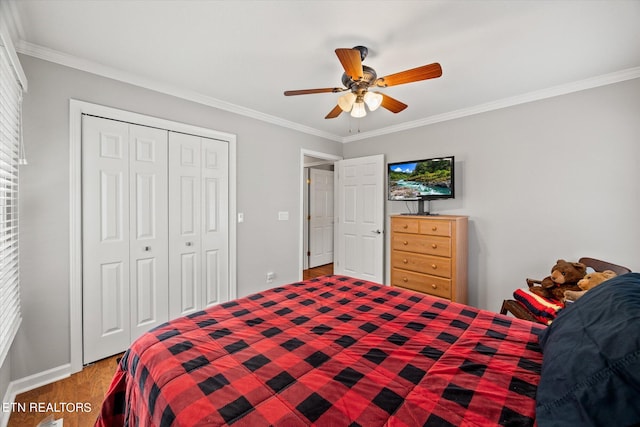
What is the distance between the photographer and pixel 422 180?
3.42 metres

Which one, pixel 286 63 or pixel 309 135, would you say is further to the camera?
pixel 309 135

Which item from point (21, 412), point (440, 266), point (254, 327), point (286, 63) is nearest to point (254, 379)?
point (254, 327)

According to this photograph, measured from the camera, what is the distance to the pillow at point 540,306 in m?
2.01

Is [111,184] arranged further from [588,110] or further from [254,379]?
[588,110]

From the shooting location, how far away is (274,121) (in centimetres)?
355

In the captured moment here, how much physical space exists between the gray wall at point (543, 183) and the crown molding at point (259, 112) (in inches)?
2.6

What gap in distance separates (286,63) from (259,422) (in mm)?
2301

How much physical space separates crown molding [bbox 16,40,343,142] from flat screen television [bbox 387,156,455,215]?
1580mm

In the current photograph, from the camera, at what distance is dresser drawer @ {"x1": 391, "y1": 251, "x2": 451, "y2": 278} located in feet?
9.87

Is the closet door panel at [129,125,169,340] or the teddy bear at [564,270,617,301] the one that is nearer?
the teddy bear at [564,270,617,301]

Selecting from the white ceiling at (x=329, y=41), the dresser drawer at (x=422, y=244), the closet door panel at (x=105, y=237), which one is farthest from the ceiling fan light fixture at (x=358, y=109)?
the closet door panel at (x=105, y=237)

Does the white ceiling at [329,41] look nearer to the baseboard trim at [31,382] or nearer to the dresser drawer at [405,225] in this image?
the dresser drawer at [405,225]

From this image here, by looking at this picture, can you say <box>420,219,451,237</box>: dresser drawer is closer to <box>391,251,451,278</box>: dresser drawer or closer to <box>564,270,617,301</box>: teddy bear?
<box>391,251,451,278</box>: dresser drawer

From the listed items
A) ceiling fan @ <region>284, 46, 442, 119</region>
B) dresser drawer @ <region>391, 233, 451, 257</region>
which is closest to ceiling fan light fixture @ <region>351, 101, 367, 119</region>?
ceiling fan @ <region>284, 46, 442, 119</region>
